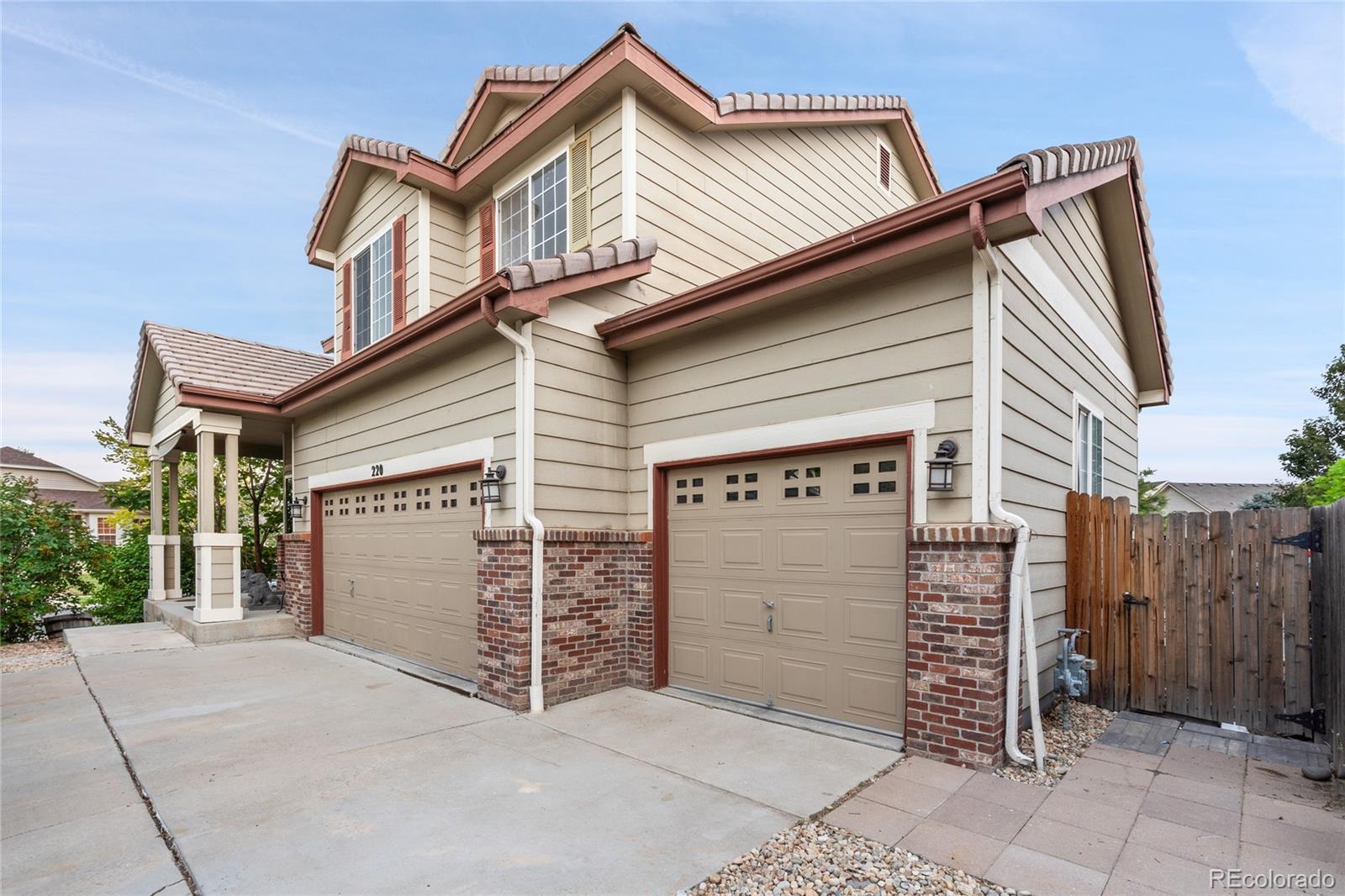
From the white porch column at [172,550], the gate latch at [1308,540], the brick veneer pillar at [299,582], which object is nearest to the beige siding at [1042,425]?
the gate latch at [1308,540]

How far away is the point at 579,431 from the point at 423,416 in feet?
7.39

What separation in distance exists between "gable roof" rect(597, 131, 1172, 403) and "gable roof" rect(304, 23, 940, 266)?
2644mm

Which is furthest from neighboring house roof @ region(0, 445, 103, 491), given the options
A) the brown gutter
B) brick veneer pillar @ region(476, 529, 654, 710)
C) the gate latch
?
the gate latch

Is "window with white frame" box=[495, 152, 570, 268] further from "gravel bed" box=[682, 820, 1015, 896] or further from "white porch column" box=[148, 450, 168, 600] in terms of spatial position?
"white porch column" box=[148, 450, 168, 600]

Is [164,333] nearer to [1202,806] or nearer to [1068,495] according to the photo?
[1068,495]

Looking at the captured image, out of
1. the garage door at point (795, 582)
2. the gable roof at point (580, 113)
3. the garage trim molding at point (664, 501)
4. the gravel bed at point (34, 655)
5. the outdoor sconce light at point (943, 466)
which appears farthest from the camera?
the gravel bed at point (34, 655)

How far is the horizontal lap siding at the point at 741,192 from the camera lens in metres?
7.35

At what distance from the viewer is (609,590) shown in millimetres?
6383

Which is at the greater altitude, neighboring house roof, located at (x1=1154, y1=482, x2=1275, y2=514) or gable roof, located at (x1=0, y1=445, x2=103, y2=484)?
gable roof, located at (x1=0, y1=445, x2=103, y2=484)

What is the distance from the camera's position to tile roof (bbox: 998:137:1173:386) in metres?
4.04

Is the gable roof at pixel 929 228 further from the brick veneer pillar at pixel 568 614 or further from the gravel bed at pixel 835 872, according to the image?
the gravel bed at pixel 835 872

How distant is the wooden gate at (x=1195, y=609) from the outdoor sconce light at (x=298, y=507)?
10.1 metres

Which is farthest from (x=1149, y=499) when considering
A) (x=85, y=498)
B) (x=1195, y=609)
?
(x=85, y=498)

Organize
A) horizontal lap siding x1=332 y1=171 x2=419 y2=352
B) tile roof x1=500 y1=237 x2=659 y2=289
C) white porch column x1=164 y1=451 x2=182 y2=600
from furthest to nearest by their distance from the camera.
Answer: white porch column x1=164 y1=451 x2=182 y2=600 → horizontal lap siding x1=332 y1=171 x2=419 y2=352 → tile roof x1=500 y1=237 x2=659 y2=289
